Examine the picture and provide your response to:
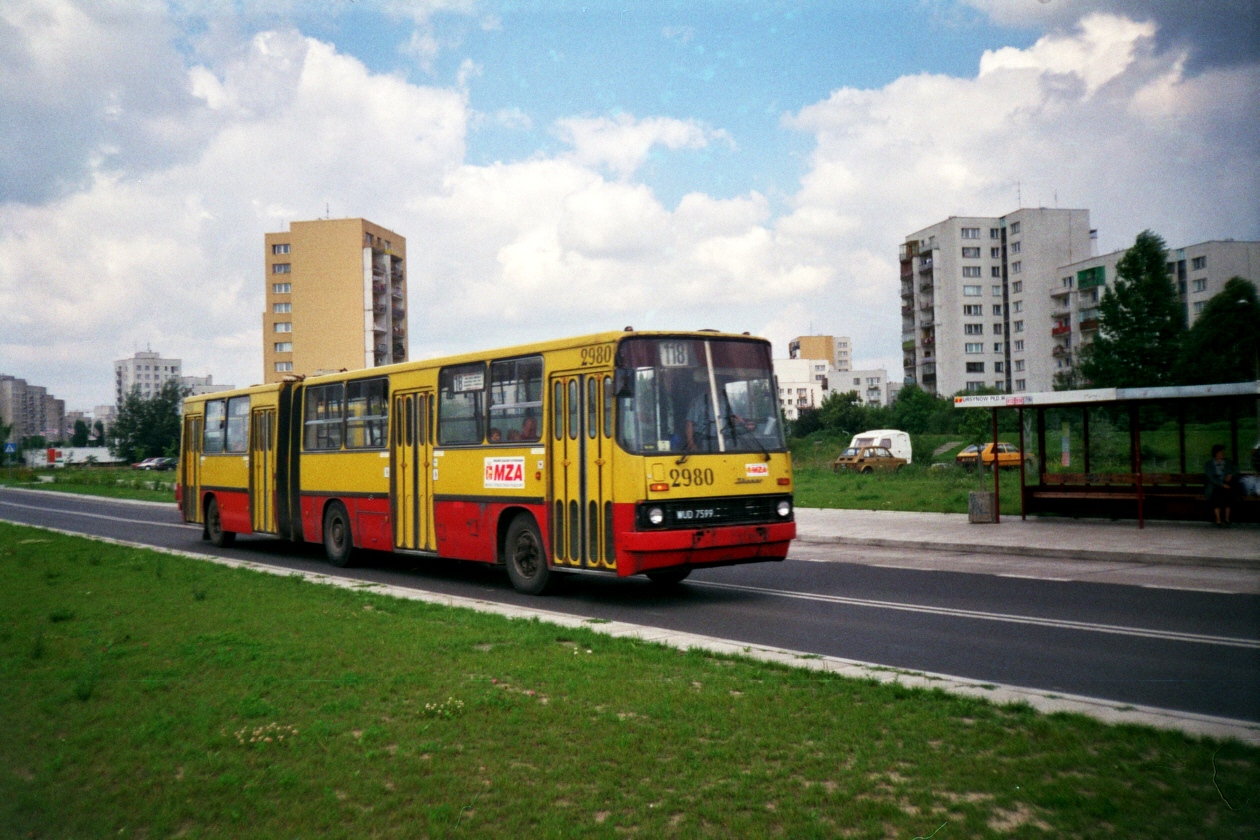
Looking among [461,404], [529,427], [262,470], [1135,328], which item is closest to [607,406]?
[529,427]

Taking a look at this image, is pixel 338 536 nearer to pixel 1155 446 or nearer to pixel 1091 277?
pixel 1155 446

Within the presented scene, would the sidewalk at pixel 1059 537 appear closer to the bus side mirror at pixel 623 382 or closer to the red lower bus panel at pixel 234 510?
the bus side mirror at pixel 623 382

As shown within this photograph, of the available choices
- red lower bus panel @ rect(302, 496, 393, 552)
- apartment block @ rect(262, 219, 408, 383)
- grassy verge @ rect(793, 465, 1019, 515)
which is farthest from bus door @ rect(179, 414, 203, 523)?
apartment block @ rect(262, 219, 408, 383)

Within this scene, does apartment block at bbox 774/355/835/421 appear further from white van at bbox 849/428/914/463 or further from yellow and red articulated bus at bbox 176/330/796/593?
yellow and red articulated bus at bbox 176/330/796/593

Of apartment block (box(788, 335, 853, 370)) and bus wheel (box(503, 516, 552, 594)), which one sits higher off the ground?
apartment block (box(788, 335, 853, 370))

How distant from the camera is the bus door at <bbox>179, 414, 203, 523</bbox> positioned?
22359 mm

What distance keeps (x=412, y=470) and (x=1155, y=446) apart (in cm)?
1666

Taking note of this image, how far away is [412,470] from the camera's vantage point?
50.8ft

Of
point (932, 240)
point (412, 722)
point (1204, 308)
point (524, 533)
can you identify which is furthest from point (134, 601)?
point (932, 240)

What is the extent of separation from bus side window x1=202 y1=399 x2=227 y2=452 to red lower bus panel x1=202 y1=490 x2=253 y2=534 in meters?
0.97

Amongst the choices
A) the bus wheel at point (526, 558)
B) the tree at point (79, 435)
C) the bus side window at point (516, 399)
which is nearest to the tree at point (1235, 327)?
the bus side window at point (516, 399)

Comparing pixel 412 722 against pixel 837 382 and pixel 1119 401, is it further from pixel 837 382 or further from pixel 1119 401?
pixel 837 382

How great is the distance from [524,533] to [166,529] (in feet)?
56.6

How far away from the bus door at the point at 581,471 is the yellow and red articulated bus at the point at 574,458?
0.02 metres
